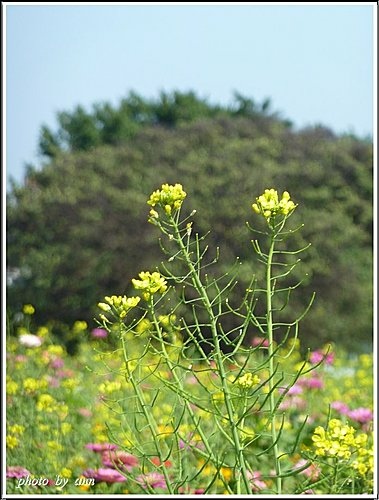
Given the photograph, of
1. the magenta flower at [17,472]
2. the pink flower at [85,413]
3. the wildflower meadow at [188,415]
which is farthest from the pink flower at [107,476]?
the pink flower at [85,413]

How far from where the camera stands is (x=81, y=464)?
192 cm

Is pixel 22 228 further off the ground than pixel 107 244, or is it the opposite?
pixel 22 228

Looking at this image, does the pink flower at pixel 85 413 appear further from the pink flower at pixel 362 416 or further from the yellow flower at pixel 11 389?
the pink flower at pixel 362 416

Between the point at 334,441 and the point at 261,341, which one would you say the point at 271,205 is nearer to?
the point at 261,341

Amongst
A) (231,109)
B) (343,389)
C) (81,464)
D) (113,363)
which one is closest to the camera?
(81,464)

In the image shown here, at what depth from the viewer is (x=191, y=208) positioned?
7699mm

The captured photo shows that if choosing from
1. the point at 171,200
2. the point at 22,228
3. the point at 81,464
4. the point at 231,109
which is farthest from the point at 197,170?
the point at 171,200

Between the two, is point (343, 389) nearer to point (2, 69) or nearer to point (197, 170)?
point (2, 69)

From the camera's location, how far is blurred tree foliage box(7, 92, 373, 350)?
786 centimetres

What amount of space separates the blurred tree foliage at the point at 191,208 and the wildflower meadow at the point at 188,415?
4530 mm

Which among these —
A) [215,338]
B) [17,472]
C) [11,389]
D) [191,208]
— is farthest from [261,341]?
[191,208]

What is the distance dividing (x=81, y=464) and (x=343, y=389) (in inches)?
68.1

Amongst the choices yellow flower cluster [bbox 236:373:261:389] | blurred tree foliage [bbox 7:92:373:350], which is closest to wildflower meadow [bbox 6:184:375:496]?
yellow flower cluster [bbox 236:373:261:389]

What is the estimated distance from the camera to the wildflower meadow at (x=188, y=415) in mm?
1116
